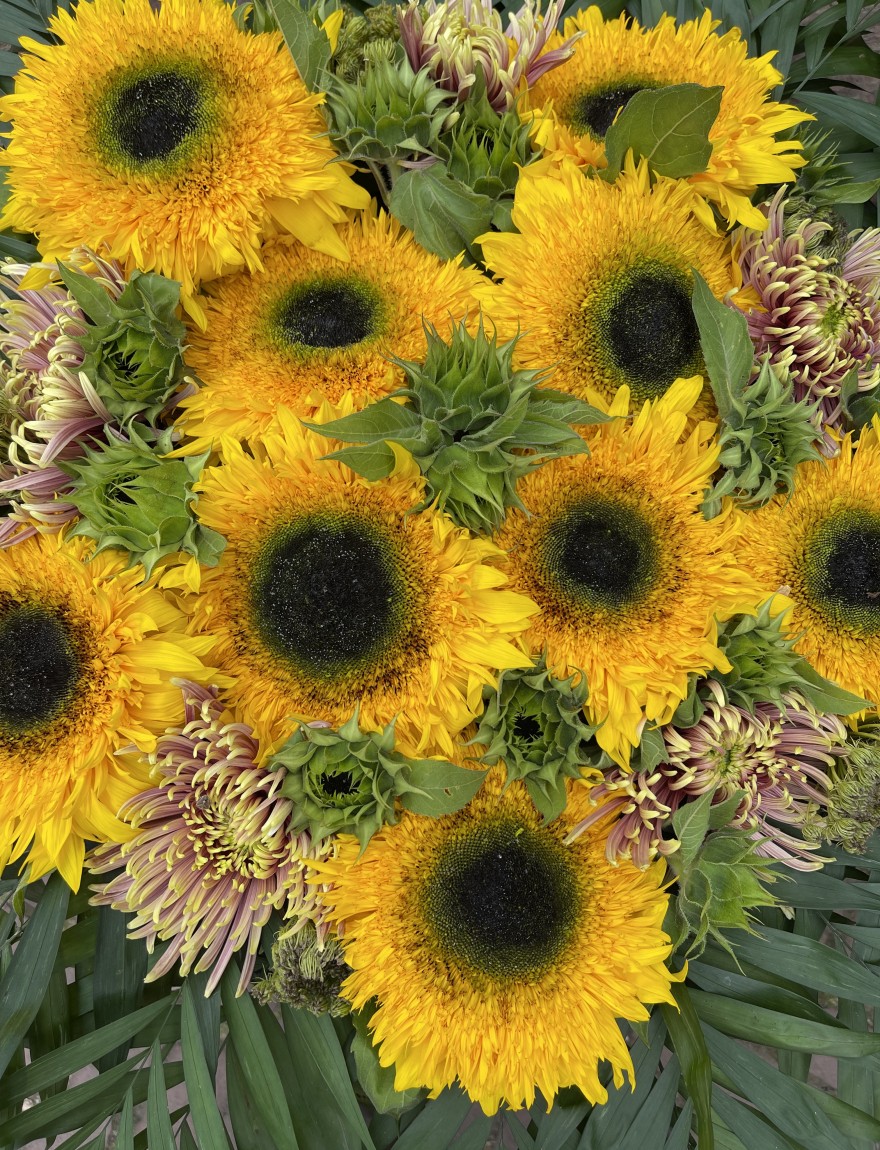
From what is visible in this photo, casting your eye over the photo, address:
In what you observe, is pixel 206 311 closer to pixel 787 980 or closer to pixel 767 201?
pixel 767 201

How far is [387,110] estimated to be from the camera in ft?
2.06

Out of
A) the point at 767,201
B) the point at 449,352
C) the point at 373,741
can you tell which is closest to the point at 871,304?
the point at 767,201

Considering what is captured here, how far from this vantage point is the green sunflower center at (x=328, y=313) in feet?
2.12

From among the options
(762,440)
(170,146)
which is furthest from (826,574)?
(170,146)

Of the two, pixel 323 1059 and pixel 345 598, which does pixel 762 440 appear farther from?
pixel 323 1059

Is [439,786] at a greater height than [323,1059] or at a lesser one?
greater

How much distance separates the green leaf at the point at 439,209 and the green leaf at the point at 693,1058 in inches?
26.7

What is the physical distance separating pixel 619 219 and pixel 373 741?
17.4 inches

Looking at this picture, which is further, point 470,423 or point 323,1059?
point 323,1059

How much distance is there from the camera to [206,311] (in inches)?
26.6

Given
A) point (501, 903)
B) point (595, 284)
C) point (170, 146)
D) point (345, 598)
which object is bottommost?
point (501, 903)

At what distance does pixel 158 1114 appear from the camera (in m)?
0.67

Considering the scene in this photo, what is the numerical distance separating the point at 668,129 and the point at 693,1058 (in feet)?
2.44

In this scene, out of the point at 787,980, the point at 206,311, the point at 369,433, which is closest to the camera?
the point at 369,433
